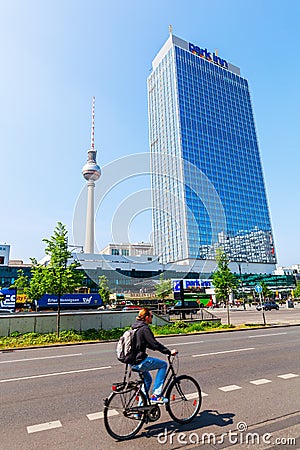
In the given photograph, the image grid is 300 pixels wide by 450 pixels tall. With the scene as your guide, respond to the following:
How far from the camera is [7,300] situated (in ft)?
116

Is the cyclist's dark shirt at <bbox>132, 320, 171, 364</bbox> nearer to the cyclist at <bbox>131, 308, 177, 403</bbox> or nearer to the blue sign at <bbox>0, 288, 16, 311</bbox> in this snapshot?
the cyclist at <bbox>131, 308, 177, 403</bbox>

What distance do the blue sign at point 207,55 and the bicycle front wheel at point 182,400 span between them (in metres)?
154

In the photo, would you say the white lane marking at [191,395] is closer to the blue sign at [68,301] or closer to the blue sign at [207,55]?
the blue sign at [68,301]

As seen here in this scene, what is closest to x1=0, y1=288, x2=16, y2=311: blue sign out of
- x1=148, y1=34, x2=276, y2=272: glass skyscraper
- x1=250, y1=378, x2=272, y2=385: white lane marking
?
x1=250, y1=378, x2=272, y2=385: white lane marking

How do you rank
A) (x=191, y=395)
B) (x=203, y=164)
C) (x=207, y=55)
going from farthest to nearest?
(x=207, y=55) < (x=203, y=164) < (x=191, y=395)

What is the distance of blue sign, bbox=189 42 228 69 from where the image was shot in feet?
445

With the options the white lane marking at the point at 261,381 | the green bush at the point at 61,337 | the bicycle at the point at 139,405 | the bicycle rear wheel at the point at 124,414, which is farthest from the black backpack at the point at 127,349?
the green bush at the point at 61,337

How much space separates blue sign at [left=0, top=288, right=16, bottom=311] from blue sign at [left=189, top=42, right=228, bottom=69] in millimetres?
136650

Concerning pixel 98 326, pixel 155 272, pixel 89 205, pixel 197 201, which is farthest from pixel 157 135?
pixel 98 326

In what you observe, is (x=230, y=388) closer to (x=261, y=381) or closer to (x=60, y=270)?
(x=261, y=381)

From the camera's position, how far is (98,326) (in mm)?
19516

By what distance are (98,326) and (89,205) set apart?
93.0 m

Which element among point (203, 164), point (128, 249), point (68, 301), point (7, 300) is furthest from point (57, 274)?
point (128, 249)

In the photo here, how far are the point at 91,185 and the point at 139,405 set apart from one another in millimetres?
116483
